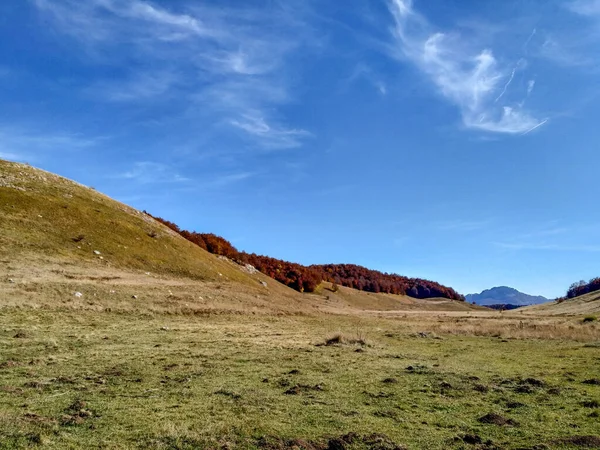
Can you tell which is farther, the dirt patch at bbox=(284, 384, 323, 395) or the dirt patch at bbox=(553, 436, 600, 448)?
the dirt patch at bbox=(284, 384, 323, 395)

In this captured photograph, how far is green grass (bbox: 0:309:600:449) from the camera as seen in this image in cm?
1044

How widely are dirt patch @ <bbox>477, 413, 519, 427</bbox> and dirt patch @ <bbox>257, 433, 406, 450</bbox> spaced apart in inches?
136

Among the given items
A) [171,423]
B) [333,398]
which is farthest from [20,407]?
[333,398]

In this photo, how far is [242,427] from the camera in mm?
10844

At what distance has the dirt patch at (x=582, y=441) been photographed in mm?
9791

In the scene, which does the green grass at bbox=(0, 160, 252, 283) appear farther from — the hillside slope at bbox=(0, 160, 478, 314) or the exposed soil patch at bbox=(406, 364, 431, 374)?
the exposed soil patch at bbox=(406, 364, 431, 374)

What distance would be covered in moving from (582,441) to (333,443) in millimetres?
5948

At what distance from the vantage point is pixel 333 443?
9828 mm

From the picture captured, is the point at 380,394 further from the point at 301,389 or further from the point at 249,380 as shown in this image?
the point at 249,380

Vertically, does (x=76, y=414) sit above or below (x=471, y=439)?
below

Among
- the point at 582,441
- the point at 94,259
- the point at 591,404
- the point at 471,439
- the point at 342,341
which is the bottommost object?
the point at 471,439

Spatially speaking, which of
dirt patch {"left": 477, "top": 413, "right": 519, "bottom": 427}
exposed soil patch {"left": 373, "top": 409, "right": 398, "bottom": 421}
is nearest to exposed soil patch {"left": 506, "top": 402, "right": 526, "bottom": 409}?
dirt patch {"left": 477, "top": 413, "right": 519, "bottom": 427}

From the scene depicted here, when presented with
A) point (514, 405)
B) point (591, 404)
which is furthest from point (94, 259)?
point (591, 404)

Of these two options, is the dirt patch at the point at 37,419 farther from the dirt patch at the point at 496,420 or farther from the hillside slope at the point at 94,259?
the hillside slope at the point at 94,259
